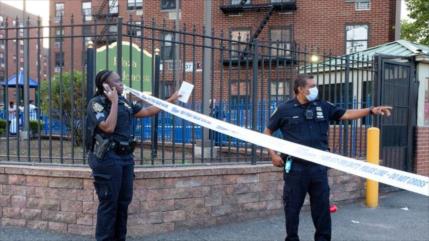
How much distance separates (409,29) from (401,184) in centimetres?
2136

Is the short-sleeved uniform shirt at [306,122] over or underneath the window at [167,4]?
→ underneath

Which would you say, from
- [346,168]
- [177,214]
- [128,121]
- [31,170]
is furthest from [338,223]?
[31,170]

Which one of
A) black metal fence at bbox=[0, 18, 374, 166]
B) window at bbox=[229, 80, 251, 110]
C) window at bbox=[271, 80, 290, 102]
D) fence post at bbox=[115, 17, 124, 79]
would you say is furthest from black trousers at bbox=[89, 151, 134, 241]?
window at bbox=[271, 80, 290, 102]

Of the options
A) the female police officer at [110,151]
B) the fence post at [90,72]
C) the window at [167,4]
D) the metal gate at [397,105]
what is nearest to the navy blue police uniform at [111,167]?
the female police officer at [110,151]

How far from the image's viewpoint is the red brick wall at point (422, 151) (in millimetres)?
9281

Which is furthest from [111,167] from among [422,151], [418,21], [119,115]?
[418,21]

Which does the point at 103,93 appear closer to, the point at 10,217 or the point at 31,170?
the point at 31,170

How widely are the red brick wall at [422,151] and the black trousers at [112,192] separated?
21.6ft

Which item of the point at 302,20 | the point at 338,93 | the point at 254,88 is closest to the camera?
the point at 254,88

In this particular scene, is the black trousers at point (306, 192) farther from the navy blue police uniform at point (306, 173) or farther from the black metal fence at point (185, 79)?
the black metal fence at point (185, 79)

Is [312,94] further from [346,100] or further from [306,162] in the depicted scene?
[346,100]

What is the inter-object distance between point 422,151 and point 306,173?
5.73 meters

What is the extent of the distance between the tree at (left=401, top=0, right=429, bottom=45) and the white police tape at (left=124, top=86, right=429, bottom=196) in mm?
18874

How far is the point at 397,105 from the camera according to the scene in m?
8.97
